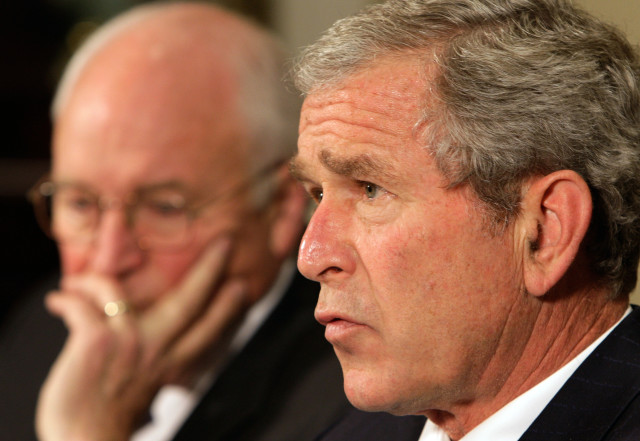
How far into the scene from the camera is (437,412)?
4.47 feet

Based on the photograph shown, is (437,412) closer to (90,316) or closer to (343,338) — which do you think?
(343,338)

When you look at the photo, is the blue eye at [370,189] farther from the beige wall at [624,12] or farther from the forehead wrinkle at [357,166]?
the beige wall at [624,12]

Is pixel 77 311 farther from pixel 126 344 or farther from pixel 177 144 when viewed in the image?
pixel 177 144

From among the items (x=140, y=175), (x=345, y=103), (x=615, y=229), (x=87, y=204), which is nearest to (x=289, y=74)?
(x=345, y=103)

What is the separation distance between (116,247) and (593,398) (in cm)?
147

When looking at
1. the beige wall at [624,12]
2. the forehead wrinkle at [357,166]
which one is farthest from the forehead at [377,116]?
the beige wall at [624,12]

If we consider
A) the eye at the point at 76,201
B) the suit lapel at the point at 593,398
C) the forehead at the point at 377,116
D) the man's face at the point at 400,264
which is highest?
the forehead at the point at 377,116

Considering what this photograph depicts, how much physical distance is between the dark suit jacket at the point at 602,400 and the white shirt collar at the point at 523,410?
0.10 ft

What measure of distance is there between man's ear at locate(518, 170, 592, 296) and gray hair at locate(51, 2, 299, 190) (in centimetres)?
123

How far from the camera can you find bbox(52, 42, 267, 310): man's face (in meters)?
2.32

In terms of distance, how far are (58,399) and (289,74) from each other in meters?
1.21

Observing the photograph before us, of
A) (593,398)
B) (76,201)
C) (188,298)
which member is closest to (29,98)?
(76,201)

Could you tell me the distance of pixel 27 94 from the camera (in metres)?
4.24

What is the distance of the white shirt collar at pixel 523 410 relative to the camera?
125cm
